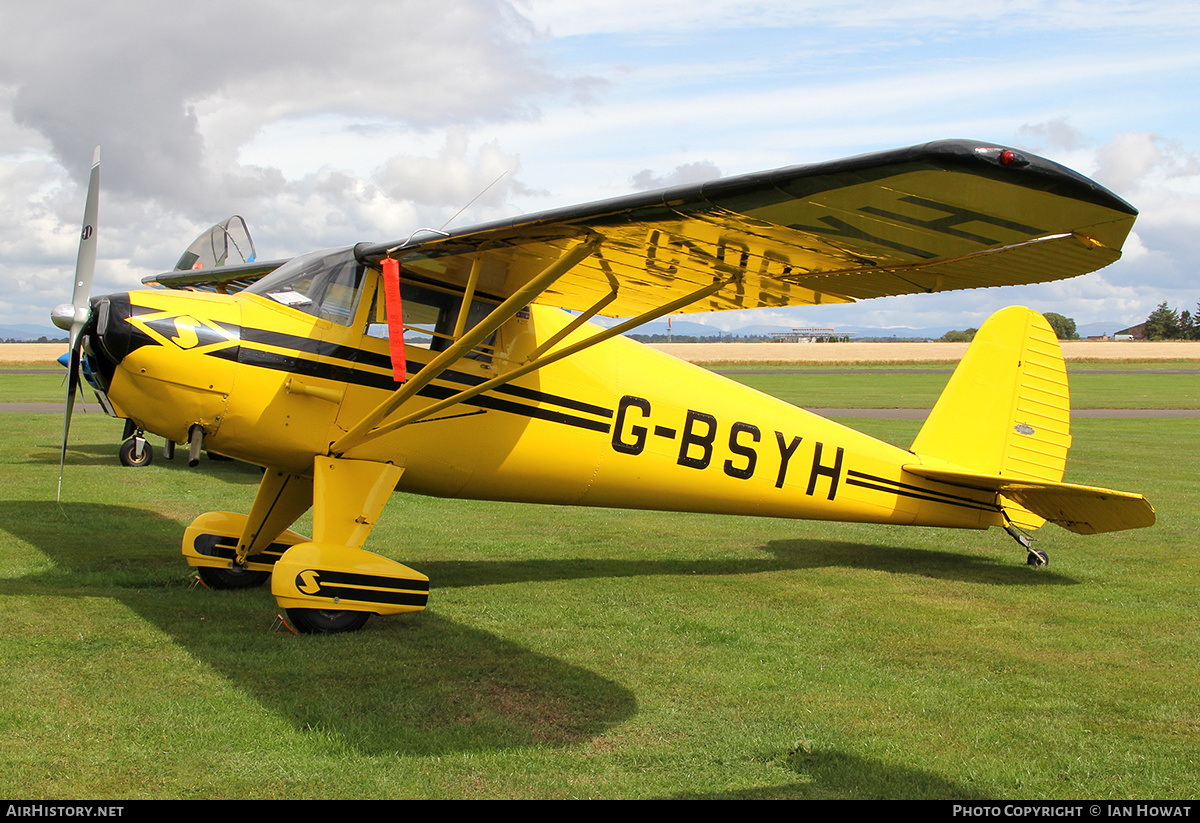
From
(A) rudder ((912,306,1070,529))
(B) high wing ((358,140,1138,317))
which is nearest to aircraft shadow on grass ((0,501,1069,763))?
(A) rudder ((912,306,1070,529))

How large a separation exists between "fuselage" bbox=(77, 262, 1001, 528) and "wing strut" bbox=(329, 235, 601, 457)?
5.5 inches

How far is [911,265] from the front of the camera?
4980 millimetres

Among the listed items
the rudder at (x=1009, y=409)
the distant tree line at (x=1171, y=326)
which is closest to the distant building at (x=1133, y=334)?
the distant tree line at (x=1171, y=326)

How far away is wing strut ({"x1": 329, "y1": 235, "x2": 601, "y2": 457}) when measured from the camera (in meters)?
4.93

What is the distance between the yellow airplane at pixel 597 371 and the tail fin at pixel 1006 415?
25 mm

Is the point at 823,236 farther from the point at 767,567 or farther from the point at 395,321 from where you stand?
the point at 767,567

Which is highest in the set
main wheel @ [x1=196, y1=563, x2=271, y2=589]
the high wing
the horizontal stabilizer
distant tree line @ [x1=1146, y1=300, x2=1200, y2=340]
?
distant tree line @ [x1=1146, y1=300, x2=1200, y2=340]

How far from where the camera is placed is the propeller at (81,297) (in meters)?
5.85

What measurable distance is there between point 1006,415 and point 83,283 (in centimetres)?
786

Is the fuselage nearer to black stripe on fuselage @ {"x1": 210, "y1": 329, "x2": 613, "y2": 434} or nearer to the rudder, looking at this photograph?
black stripe on fuselage @ {"x1": 210, "y1": 329, "x2": 613, "y2": 434}

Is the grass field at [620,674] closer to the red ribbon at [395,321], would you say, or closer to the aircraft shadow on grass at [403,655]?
the aircraft shadow on grass at [403,655]

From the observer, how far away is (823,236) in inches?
177

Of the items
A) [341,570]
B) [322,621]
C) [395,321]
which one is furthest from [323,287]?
[322,621]
